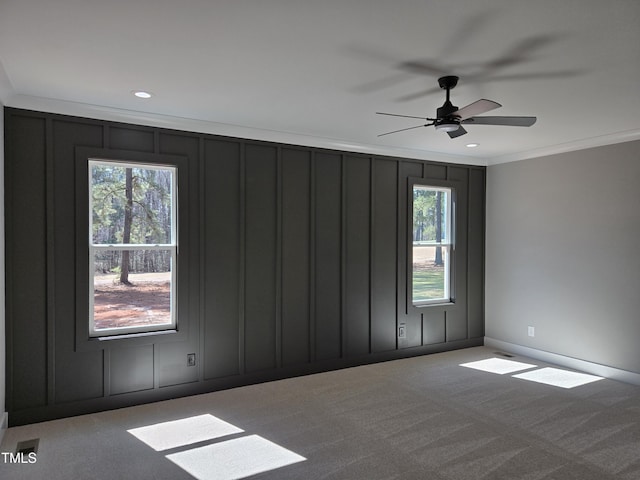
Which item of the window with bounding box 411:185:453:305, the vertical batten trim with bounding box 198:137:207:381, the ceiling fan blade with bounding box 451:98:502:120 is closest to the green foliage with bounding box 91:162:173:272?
the vertical batten trim with bounding box 198:137:207:381

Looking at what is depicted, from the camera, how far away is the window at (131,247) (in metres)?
3.73

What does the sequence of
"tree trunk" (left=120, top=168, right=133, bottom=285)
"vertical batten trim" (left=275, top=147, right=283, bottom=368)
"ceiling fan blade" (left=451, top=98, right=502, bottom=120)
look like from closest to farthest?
"ceiling fan blade" (left=451, top=98, right=502, bottom=120) → "tree trunk" (left=120, top=168, right=133, bottom=285) → "vertical batten trim" (left=275, top=147, right=283, bottom=368)

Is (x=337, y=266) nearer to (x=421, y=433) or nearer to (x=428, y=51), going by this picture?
(x=421, y=433)

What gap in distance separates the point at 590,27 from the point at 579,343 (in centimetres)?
382

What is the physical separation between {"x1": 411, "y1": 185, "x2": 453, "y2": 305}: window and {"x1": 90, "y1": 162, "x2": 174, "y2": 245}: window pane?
296 centimetres

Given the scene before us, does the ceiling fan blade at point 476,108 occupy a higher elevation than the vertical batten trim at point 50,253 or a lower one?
higher

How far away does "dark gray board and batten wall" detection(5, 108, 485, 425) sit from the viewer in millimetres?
3438

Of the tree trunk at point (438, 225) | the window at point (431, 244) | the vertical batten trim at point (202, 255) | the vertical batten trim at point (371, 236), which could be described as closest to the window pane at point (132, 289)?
the vertical batten trim at point (202, 255)

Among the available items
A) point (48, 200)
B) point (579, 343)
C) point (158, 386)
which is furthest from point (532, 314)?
point (48, 200)

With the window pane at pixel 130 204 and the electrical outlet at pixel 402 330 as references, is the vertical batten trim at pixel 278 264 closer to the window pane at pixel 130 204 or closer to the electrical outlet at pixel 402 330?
the window pane at pixel 130 204

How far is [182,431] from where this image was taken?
3.30 metres

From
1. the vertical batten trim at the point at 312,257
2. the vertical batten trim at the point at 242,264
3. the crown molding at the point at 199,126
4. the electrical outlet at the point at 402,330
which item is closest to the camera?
the crown molding at the point at 199,126

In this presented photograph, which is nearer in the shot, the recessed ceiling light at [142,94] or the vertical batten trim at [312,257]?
the recessed ceiling light at [142,94]

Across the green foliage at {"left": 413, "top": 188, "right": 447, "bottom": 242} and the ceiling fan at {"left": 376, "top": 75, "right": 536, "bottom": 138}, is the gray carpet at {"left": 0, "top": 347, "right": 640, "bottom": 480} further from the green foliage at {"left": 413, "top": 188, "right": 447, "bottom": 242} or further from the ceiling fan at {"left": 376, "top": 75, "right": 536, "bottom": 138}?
the ceiling fan at {"left": 376, "top": 75, "right": 536, "bottom": 138}
